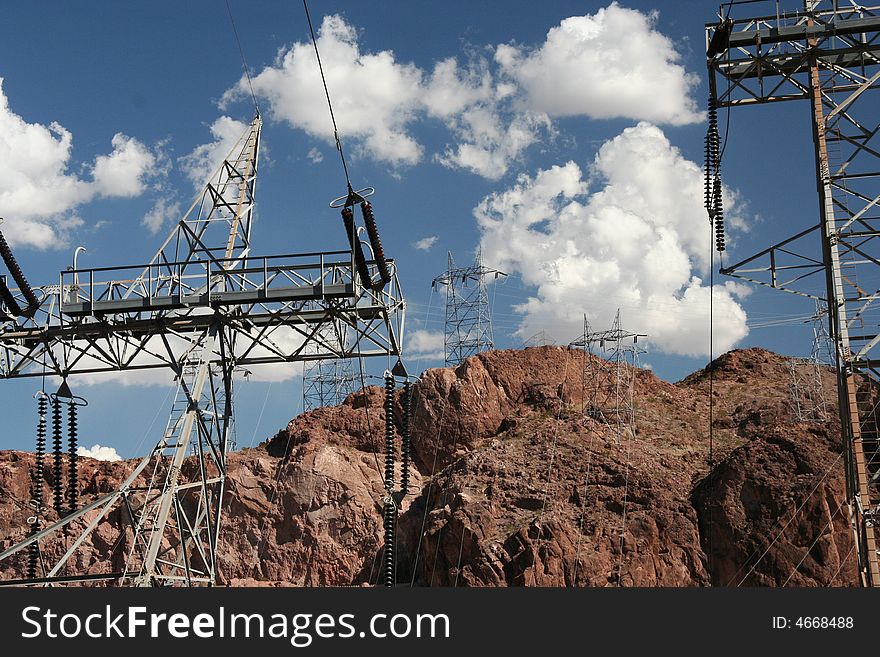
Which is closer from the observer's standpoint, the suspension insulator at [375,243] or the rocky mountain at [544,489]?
the suspension insulator at [375,243]

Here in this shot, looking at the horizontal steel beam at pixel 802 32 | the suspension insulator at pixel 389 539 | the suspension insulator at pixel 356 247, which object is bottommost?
the suspension insulator at pixel 389 539

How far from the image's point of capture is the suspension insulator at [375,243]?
73.6 feet

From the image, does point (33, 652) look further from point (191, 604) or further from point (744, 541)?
point (744, 541)

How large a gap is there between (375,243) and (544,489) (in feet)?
96.9

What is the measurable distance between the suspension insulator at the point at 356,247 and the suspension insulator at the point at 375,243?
0.98 ft

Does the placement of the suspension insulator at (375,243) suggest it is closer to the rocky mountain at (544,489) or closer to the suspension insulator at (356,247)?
the suspension insulator at (356,247)

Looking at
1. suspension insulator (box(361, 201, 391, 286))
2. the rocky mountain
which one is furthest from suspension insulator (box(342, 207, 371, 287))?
the rocky mountain

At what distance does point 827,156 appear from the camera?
23094mm

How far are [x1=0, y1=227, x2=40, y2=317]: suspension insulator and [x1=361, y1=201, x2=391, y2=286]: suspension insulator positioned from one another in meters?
8.57

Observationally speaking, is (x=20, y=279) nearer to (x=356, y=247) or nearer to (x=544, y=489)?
(x=356, y=247)

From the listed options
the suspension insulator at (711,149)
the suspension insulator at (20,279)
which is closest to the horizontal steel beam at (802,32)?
the suspension insulator at (711,149)

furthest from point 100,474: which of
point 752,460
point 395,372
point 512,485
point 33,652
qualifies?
point 33,652

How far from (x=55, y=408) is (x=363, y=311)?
30.6 ft

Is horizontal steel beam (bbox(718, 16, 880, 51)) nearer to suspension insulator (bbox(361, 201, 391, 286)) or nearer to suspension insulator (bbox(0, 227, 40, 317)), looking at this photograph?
suspension insulator (bbox(361, 201, 391, 286))
